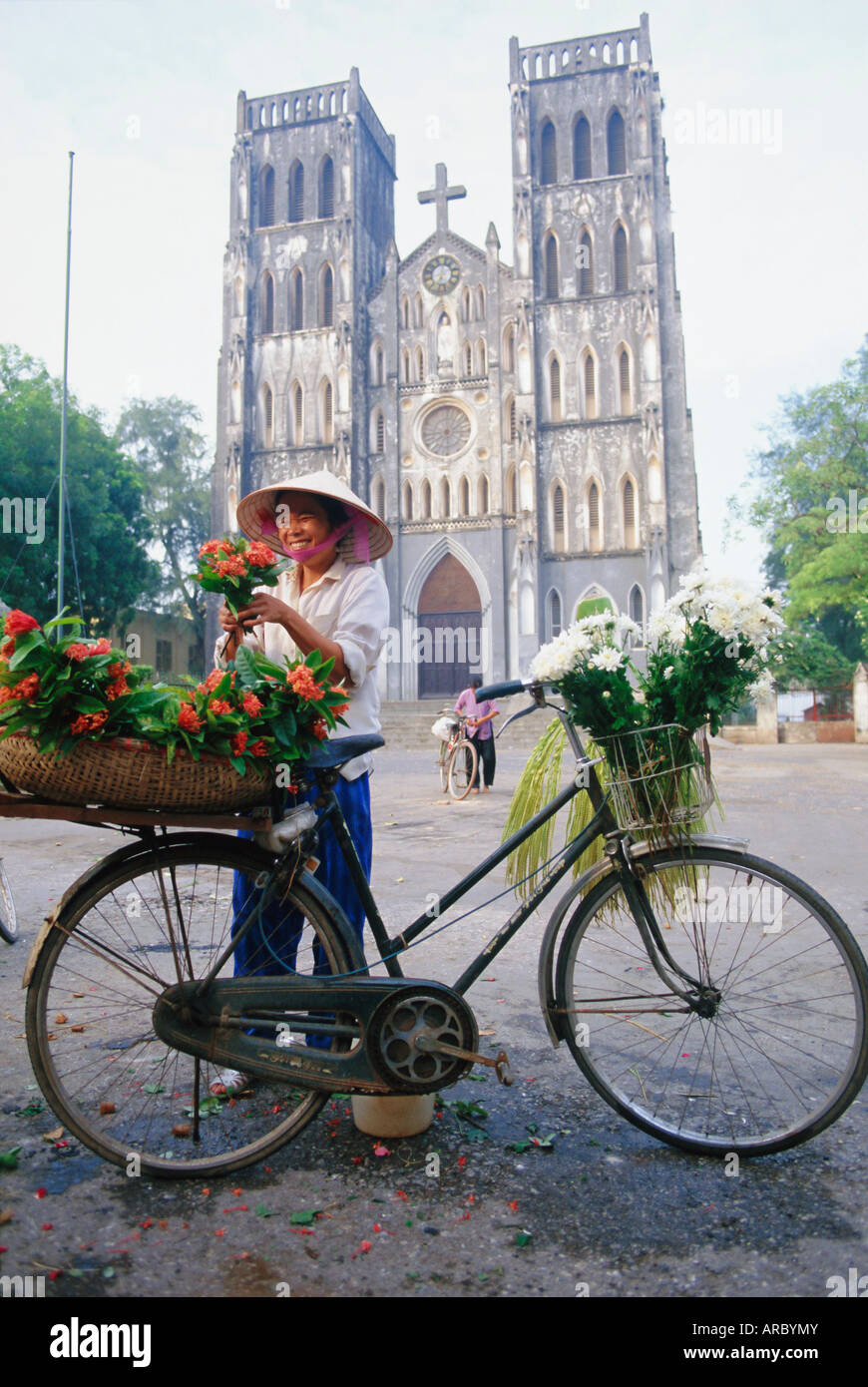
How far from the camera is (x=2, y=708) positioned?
6.76 feet

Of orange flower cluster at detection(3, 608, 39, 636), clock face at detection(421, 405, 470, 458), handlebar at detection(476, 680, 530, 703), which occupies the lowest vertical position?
handlebar at detection(476, 680, 530, 703)

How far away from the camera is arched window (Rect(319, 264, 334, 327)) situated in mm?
32844

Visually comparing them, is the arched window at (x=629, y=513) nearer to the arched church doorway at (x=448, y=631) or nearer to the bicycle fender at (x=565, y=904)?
the arched church doorway at (x=448, y=631)

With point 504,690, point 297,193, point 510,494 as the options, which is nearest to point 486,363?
point 510,494

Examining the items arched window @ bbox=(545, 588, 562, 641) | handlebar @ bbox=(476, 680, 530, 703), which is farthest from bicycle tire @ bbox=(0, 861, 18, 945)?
arched window @ bbox=(545, 588, 562, 641)

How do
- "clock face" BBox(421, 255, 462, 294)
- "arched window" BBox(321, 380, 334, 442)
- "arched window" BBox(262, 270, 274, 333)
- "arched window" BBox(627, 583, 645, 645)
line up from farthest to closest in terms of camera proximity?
1. "arched window" BBox(262, 270, 274, 333)
2. "clock face" BBox(421, 255, 462, 294)
3. "arched window" BBox(321, 380, 334, 442)
4. "arched window" BBox(627, 583, 645, 645)

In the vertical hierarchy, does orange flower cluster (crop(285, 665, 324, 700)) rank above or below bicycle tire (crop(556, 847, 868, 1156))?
above

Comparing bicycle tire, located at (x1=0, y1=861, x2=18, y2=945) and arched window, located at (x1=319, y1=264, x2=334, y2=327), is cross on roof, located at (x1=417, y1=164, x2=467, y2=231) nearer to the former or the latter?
arched window, located at (x1=319, y1=264, x2=334, y2=327)

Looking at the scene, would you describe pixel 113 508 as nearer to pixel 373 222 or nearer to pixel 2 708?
pixel 373 222

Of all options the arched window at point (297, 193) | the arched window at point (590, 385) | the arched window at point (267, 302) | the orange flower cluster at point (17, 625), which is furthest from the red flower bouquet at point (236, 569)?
the arched window at point (297, 193)

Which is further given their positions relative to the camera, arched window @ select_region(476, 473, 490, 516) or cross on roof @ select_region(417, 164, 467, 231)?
cross on roof @ select_region(417, 164, 467, 231)

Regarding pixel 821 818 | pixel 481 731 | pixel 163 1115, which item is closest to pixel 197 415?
pixel 481 731

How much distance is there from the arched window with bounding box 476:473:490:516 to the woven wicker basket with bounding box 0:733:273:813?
30289mm
